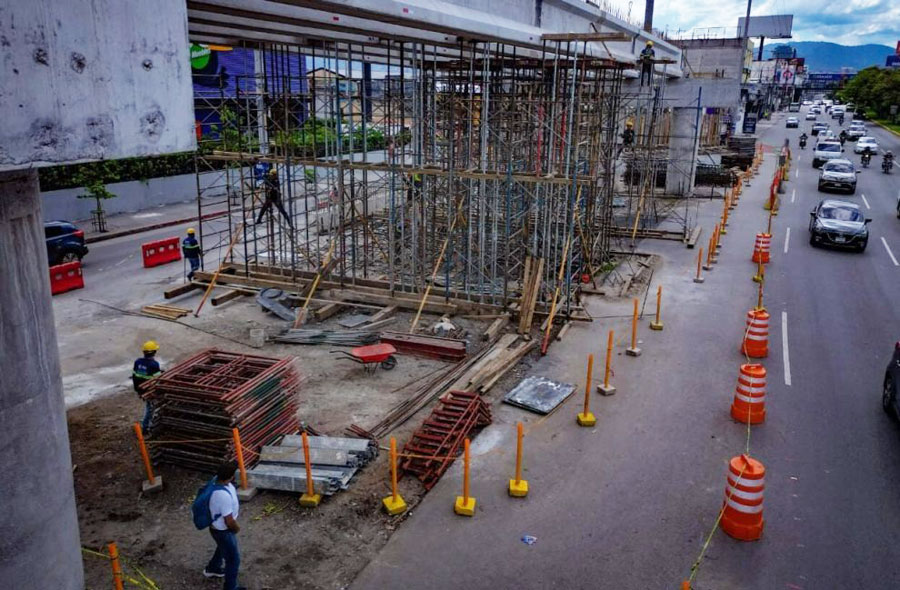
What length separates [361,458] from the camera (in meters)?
9.85

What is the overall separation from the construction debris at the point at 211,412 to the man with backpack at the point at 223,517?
6.94 feet

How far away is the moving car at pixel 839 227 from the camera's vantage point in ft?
75.4

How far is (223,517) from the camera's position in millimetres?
7094

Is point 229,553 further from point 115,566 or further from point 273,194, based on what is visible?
point 273,194

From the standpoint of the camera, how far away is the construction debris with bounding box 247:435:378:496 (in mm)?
9102

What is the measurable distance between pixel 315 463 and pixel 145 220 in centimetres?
2212

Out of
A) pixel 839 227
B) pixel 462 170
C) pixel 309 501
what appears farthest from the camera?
pixel 839 227


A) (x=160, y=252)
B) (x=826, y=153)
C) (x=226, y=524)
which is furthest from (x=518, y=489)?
(x=826, y=153)

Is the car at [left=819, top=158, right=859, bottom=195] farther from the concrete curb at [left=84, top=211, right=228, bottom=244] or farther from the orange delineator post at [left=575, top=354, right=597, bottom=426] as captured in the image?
the orange delineator post at [left=575, top=354, right=597, bottom=426]

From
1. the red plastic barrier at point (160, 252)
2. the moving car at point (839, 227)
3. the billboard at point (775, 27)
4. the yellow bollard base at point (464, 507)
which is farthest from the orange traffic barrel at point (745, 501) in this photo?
the billboard at point (775, 27)

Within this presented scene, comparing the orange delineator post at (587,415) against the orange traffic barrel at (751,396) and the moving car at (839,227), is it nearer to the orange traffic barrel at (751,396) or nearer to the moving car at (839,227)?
the orange traffic barrel at (751,396)

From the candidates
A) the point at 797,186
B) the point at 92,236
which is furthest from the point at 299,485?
the point at 797,186

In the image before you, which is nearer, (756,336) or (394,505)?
(394,505)

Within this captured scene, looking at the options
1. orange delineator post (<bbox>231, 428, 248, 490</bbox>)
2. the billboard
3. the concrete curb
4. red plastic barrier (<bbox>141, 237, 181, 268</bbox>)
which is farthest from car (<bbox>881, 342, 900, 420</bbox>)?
the billboard
